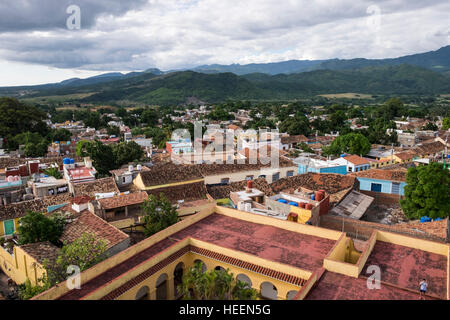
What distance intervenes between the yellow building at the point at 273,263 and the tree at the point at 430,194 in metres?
10.4

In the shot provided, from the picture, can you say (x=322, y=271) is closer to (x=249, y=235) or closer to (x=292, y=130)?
(x=249, y=235)

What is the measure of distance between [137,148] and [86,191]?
1373 cm

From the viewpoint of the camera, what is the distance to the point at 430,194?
873 inches

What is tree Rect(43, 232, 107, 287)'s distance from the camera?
12828mm

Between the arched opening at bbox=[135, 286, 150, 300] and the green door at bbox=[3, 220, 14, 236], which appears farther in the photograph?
the green door at bbox=[3, 220, 14, 236]

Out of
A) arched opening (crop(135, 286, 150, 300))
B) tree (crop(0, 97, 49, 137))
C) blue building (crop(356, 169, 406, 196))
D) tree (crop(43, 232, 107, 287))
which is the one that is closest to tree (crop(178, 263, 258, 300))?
arched opening (crop(135, 286, 150, 300))

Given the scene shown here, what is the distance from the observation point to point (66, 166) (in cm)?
2911

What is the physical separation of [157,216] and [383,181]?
20226 mm

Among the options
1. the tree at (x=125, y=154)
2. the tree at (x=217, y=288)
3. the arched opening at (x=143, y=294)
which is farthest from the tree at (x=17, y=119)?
the tree at (x=217, y=288)

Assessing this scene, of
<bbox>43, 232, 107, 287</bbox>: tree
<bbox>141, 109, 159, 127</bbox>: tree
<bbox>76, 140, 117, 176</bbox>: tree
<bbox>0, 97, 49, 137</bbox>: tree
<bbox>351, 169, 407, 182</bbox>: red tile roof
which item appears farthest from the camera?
<bbox>141, 109, 159, 127</bbox>: tree

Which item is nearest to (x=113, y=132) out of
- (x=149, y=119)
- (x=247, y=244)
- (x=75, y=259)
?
(x=149, y=119)

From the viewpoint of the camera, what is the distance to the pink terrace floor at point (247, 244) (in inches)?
465

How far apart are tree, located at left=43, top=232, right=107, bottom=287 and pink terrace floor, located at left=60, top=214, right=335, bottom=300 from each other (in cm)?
199

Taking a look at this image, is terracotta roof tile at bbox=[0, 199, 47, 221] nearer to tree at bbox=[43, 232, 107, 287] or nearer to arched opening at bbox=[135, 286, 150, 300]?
tree at bbox=[43, 232, 107, 287]
